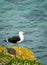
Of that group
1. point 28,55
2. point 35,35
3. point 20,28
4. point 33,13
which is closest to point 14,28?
point 20,28

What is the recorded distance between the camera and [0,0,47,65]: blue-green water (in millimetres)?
22609

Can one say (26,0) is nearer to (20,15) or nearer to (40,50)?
(20,15)

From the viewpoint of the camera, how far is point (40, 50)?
21.7 metres

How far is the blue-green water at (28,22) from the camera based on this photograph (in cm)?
2261

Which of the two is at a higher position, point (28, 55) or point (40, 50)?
point (28, 55)

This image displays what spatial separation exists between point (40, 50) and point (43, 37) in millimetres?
2349

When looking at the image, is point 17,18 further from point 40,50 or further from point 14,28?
point 40,50

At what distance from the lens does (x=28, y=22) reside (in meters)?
27.7

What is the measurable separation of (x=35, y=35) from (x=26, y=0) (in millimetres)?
10512

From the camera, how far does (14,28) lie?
86.4 feet

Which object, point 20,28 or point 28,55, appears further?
point 20,28

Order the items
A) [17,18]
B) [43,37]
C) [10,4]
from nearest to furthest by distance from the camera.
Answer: [43,37] < [17,18] < [10,4]

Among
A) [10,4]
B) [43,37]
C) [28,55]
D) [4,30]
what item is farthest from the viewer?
[10,4]

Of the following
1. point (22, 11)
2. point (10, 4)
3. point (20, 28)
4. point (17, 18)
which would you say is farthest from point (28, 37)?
point (10, 4)
